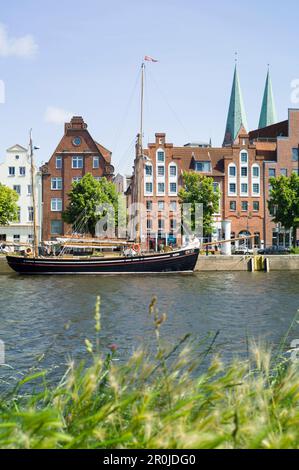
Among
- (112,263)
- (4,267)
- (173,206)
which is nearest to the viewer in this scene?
(112,263)

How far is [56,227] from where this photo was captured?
281 feet

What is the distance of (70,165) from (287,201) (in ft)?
102

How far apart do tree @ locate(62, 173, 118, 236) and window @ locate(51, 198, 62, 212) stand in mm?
10296

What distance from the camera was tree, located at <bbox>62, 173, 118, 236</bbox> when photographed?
73625mm

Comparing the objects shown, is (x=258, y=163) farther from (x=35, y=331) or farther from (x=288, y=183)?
(x=35, y=331)

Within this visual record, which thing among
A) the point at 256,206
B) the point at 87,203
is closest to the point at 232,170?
the point at 256,206

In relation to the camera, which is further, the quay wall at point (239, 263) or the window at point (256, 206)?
the window at point (256, 206)

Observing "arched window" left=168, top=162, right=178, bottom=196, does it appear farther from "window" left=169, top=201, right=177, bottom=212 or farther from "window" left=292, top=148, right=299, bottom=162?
"window" left=292, top=148, right=299, bottom=162

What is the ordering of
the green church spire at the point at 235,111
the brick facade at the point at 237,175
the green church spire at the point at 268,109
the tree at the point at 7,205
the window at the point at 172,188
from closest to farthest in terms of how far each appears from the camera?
1. the tree at the point at 7,205
2. the brick facade at the point at 237,175
3. the window at the point at 172,188
4. the green church spire at the point at 235,111
5. the green church spire at the point at 268,109

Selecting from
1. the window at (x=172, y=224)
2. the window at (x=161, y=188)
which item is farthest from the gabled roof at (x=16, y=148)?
the window at (x=172, y=224)

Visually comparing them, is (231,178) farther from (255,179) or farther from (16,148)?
(16,148)

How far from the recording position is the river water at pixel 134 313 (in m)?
19.8

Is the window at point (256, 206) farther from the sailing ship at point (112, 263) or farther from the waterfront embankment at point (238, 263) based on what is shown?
the sailing ship at point (112, 263)

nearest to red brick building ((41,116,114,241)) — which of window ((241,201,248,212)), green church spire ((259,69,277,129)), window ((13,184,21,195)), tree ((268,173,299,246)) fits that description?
window ((13,184,21,195))
